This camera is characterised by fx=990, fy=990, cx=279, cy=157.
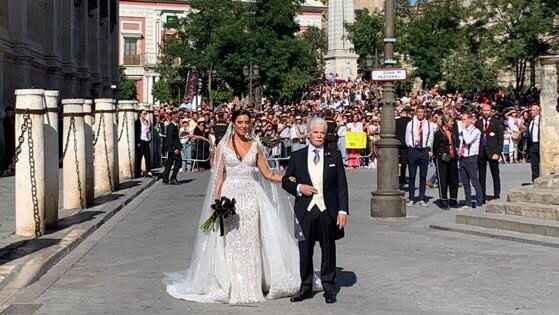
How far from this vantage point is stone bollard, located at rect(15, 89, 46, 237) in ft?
44.9

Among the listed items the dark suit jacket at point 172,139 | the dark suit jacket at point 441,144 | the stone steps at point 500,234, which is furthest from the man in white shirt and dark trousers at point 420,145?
the dark suit jacket at point 172,139

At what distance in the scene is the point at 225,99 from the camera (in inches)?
2653

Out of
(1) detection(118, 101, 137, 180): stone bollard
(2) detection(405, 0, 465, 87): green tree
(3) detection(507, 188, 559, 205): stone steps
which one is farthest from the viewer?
(2) detection(405, 0, 465, 87): green tree

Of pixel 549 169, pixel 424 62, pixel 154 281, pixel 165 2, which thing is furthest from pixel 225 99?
pixel 154 281

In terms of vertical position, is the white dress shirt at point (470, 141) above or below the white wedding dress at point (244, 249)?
above

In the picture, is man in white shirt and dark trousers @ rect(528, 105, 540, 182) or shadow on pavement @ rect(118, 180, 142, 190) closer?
man in white shirt and dark trousers @ rect(528, 105, 540, 182)

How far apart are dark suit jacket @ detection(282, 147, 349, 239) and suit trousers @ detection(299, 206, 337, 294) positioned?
66 millimetres

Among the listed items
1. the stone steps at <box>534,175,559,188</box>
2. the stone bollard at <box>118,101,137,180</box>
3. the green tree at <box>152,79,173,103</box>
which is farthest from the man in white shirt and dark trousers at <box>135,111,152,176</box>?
the green tree at <box>152,79,173,103</box>

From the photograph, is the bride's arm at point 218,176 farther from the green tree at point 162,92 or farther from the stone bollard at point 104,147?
the green tree at point 162,92

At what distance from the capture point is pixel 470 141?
18.2 metres

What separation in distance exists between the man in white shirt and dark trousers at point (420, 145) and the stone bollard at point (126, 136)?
9.71 meters

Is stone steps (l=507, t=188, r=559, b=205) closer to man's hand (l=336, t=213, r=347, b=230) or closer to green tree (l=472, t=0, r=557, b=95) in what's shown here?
man's hand (l=336, t=213, r=347, b=230)

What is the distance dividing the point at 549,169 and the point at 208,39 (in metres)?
50.1

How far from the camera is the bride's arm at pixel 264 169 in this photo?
9.58 meters
